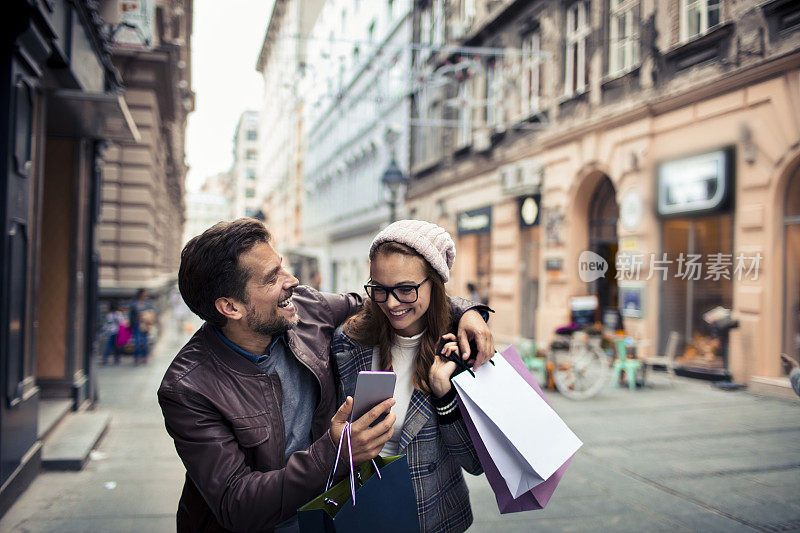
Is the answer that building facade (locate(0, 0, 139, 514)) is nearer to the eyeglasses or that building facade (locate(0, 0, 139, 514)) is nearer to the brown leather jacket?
the brown leather jacket

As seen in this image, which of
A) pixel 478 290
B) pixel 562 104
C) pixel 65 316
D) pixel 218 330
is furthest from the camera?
pixel 478 290

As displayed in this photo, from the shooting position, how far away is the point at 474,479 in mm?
4977

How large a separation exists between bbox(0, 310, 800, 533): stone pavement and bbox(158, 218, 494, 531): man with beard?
4.28 ft

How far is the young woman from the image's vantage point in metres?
1.97

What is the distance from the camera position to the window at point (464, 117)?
13.2 meters

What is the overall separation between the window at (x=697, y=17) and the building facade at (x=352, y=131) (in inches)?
365

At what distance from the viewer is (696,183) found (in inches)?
103

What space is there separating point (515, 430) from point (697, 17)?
6.00ft

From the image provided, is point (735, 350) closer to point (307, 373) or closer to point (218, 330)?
point (307, 373)

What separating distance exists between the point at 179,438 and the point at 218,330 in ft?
1.22

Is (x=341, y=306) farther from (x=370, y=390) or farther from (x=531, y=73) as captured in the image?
(x=531, y=73)

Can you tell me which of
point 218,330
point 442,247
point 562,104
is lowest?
point 218,330

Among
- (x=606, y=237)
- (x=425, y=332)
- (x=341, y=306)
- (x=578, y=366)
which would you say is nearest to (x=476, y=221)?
(x=578, y=366)

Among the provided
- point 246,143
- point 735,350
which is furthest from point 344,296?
point 246,143
